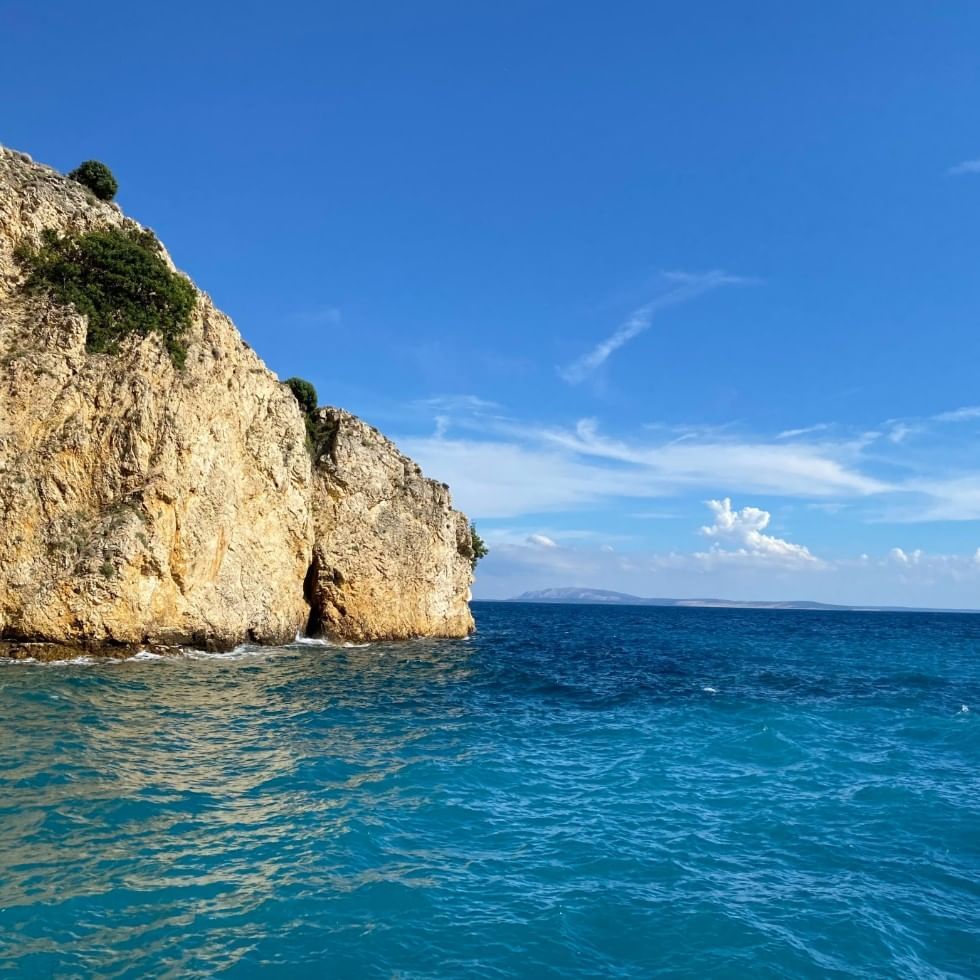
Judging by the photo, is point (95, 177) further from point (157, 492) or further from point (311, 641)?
point (311, 641)

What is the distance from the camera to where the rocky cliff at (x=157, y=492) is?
31141 mm

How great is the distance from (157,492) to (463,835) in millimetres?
25888

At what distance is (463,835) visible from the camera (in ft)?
45.7

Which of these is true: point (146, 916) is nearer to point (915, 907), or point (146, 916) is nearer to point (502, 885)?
point (502, 885)

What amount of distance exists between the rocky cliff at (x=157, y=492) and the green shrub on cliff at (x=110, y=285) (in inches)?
22.9

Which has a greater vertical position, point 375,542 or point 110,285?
point 110,285

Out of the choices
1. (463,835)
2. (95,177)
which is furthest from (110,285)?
(463,835)

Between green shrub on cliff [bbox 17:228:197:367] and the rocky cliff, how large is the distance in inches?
22.9

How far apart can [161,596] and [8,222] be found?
65.8 feet

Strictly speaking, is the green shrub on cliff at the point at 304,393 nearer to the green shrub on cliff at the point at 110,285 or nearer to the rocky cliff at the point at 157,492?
the rocky cliff at the point at 157,492

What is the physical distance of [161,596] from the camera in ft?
111

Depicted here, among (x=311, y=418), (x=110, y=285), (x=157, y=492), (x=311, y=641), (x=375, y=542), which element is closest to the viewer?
(x=157, y=492)

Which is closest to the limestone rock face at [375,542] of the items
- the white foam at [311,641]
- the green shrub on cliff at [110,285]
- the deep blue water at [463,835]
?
the white foam at [311,641]

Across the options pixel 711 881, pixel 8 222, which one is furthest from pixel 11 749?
pixel 8 222
